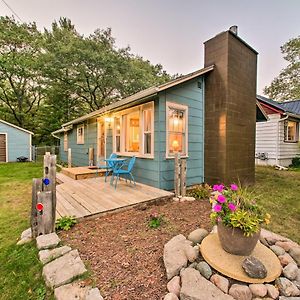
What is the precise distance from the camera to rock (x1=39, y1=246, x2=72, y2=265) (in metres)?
2.08

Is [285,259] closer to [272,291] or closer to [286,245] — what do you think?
[286,245]

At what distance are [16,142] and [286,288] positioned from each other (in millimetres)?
16606

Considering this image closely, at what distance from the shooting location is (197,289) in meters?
1.56

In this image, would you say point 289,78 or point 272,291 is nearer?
point 272,291

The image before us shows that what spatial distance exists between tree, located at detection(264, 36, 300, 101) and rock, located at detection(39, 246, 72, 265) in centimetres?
2378

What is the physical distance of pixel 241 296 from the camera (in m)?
1.56

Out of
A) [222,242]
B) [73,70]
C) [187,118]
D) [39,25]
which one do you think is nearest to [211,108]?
[187,118]

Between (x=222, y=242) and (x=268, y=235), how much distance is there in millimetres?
1041

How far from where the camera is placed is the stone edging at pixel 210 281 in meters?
1.56

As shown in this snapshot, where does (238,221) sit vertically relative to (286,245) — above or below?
above

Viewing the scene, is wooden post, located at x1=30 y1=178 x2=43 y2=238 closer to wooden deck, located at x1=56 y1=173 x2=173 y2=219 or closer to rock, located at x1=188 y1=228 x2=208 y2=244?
wooden deck, located at x1=56 y1=173 x2=173 y2=219

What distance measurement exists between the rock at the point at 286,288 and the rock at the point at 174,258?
34.2 inches

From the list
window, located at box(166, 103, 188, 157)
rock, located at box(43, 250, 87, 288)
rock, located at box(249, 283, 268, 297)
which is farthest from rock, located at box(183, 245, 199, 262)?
window, located at box(166, 103, 188, 157)

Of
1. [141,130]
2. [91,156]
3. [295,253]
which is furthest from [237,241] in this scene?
[91,156]
